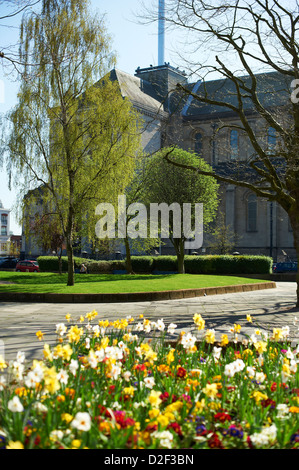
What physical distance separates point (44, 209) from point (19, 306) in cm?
714

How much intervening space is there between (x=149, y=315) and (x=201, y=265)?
2084cm

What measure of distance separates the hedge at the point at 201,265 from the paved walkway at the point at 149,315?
16.0 meters

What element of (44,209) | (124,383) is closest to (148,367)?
(124,383)

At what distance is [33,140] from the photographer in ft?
61.9

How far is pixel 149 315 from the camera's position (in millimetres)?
12000

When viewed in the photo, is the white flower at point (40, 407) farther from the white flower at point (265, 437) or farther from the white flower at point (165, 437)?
the white flower at point (265, 437)

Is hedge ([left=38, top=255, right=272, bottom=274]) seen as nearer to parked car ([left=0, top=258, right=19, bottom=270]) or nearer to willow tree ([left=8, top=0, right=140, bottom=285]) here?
willow tree ([left=8, top=0, right=140, bottom=285])

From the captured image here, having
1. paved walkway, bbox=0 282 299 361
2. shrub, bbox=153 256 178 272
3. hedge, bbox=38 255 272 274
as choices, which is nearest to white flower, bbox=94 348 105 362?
paved walkway, bbox=0 282 299 361

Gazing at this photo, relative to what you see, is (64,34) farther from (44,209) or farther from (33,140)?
(44,209)

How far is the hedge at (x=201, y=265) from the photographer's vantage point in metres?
32.0

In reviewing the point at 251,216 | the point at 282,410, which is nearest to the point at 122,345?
the point at 282,410

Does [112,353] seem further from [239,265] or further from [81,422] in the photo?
[239,265]

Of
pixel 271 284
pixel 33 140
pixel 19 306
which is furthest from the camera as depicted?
pixel 271 284

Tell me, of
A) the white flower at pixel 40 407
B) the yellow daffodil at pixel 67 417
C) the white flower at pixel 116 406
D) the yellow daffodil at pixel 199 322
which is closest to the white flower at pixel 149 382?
the white flower at pixel 116 406
